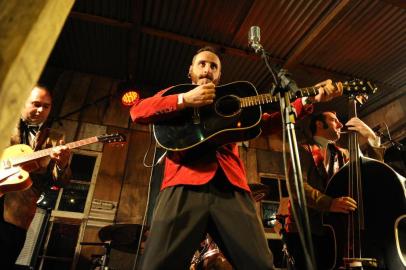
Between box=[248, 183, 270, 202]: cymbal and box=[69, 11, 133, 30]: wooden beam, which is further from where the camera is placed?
box=[69, 11, 133, 30]: wooden beam

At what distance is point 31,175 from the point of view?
3234 millimetres

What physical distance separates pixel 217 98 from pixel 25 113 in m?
2.41

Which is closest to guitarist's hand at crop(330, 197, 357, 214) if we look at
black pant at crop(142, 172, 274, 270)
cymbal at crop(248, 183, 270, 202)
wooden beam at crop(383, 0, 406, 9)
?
black pant at crop(142, 172, 274, 270)

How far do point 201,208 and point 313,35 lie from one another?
4889mm

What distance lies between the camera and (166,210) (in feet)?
5.64

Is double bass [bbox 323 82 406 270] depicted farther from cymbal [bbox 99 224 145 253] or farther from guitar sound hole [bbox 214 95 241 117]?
cymbal [bbox 99 224 145 253]

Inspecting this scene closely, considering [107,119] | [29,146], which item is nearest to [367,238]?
[29,146]

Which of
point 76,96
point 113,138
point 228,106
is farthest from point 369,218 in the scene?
point 76,96

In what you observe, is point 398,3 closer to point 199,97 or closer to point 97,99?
Answer: point 199,97

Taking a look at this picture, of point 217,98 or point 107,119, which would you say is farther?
point 107,119

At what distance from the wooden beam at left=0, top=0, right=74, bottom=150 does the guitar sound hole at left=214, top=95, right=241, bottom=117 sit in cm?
154

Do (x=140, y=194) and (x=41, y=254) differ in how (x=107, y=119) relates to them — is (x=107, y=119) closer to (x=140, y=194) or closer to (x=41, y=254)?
(x=140, y=194)

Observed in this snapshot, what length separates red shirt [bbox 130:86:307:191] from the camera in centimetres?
185

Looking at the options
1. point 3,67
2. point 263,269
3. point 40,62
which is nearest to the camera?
point 3,67
